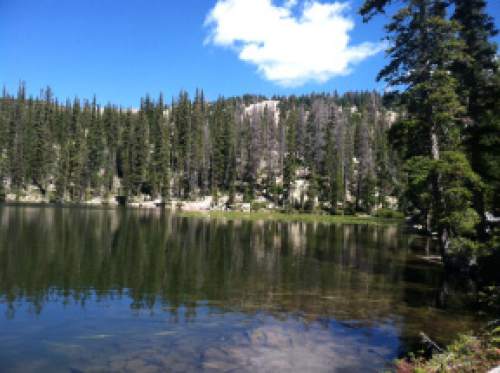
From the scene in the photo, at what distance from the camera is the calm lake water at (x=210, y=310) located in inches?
460

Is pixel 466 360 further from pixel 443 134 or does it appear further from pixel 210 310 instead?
pixel 443 134

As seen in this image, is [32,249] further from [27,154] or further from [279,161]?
[27,154]

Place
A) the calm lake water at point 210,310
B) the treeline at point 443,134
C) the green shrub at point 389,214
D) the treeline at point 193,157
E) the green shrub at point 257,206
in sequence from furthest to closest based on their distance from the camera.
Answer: the treeline at point 193,157 → the green shrub at point 257,206 → the green shrub at point 389,214 → the treeline at point 443,134 → the calm lake water at point 210,310

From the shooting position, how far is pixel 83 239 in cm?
3800

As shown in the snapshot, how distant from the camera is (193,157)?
12781 centimetres

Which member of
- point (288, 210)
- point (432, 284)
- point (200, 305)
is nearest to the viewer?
point (200, 305)

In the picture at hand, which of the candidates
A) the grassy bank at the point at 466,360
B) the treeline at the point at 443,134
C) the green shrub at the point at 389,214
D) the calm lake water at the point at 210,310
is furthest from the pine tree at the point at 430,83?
the green shrub at the point at 389,214

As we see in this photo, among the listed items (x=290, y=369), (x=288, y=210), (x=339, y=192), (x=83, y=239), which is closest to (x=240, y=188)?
(x=288, y=210)

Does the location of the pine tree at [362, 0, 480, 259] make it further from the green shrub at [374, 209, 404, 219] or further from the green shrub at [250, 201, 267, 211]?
the green shrub at [250, 201, 267, 211]

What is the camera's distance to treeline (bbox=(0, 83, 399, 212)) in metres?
109

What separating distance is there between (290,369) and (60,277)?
15.5m

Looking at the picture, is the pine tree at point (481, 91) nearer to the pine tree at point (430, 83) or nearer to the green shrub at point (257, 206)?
the pine tree at point (430, 83)

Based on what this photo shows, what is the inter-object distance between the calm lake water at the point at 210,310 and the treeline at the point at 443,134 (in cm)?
355

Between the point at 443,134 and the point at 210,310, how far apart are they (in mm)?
14757
